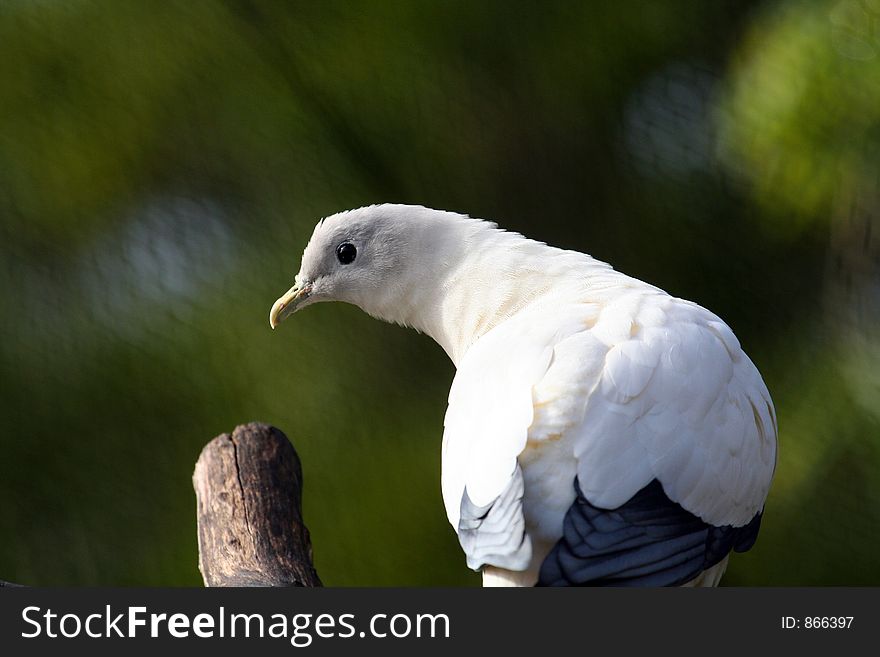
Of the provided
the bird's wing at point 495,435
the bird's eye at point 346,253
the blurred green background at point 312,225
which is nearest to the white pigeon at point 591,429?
the bird's wing at point 495,435

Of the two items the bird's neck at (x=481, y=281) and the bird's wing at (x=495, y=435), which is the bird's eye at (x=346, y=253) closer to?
the bird's neck at (x=481, y=281)

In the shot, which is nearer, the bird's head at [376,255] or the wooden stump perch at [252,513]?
the wooden stump perch at [252,513]

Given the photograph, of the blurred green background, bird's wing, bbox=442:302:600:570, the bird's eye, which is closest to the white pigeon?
bird's wing, bbox=442:302:600:570

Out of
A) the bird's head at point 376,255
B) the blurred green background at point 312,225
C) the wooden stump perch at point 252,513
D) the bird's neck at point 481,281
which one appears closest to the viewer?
the wooden stump perch at point 252,513

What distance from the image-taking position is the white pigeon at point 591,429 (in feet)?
4.43

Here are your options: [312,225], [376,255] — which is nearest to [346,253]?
[376,255]

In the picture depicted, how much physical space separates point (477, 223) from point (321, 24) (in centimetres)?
113

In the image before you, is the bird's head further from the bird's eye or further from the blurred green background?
the blurred green background

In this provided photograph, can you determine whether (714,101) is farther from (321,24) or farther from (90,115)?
(90,115)

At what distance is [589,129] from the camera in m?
2.76

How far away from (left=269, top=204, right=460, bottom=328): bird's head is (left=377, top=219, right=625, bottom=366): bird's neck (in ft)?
0.03

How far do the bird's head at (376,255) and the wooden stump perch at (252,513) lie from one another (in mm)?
311

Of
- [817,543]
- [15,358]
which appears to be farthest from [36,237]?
[817,543]

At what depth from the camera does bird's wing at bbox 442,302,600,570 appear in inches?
52.8
